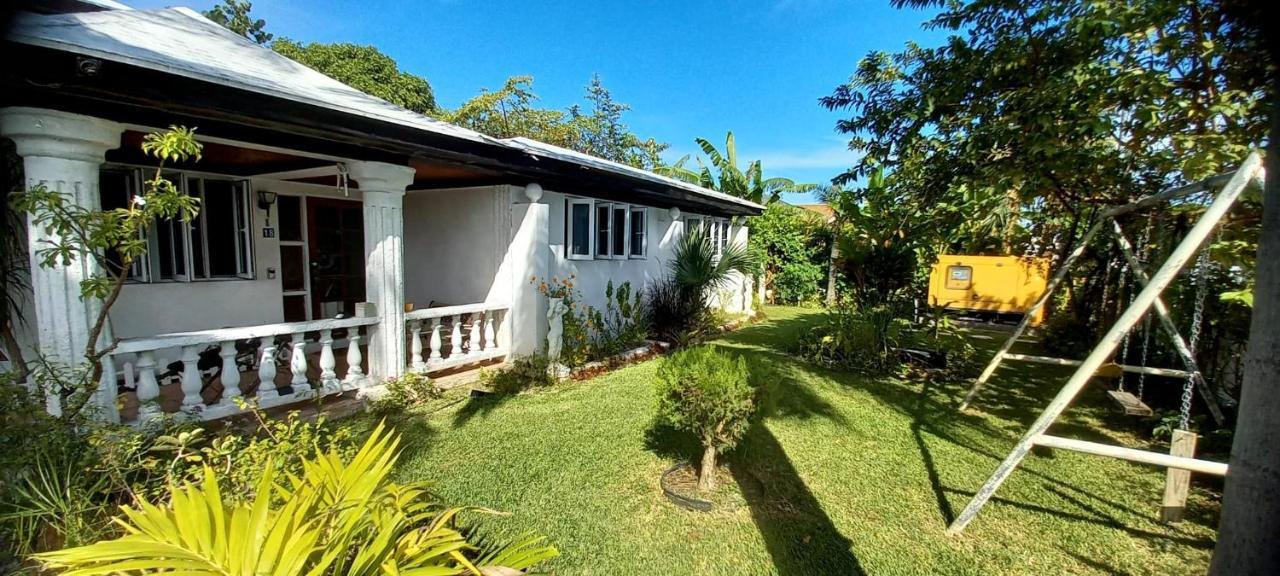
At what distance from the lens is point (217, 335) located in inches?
178

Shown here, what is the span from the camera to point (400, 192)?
18.5ft

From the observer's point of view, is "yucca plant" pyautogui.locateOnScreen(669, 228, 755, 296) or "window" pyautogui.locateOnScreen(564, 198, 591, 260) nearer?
"window" pyautogui.locateOnScreen(564, 198, 591, 260)

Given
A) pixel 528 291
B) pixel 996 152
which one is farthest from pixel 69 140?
pixel 996 152

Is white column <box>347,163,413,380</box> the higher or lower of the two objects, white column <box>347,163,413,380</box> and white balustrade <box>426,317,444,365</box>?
the higher

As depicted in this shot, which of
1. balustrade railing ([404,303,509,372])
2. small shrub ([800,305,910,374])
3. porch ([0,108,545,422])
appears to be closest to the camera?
porch ([0,108,545,422])

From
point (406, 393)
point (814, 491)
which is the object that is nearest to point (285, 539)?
point (814, 491)

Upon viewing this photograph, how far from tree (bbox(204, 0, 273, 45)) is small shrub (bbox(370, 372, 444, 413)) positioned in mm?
31792

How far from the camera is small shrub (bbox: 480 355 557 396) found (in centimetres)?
652

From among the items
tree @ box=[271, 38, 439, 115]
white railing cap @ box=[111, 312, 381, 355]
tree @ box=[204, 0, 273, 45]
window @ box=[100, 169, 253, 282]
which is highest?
tree @ box=[204, 0, 273, 45]

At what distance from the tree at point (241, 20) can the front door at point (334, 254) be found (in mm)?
27456

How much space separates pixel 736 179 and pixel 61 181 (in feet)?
55.5

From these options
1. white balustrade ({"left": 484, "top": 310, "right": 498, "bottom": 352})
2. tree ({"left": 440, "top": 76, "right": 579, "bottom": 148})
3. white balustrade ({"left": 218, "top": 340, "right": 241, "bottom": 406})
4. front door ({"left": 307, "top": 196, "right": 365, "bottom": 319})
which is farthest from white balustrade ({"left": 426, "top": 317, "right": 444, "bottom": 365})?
tree ({"left": 440, "top": 76, "right": 579, "bottom": 148})

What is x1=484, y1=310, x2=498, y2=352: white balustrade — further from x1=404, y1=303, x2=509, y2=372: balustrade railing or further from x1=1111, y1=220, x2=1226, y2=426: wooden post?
x1=1111, y1=220, x2=1226, y2=426: wooden post

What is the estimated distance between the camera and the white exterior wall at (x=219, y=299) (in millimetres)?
5910
